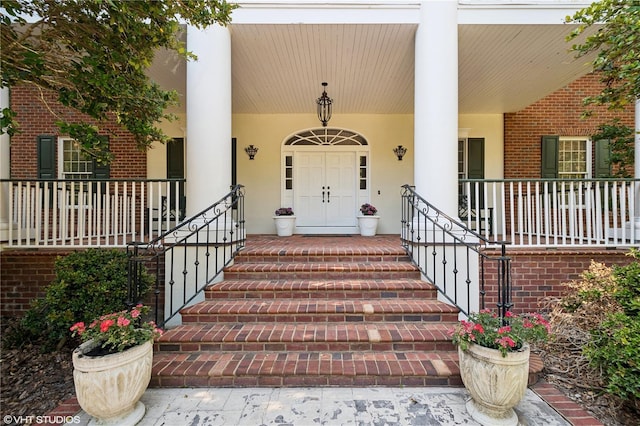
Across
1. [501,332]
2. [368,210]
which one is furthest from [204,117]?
[501,332]

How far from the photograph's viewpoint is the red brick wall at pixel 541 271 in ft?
13.8

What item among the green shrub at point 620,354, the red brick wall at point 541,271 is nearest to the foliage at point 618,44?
the red brick wall at point 541,271

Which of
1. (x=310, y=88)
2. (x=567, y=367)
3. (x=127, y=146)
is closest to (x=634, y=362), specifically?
(x=567, y=367)

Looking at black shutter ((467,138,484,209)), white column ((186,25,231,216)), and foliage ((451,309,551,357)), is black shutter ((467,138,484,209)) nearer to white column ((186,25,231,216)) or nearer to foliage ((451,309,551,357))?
foliage ((451,309,551,357))

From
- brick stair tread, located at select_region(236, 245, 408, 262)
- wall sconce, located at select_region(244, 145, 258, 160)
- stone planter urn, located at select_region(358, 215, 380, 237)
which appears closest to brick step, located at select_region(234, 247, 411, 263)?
brick stair tread, located at select_region(236, 245, 408, 262)

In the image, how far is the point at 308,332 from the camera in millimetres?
2959

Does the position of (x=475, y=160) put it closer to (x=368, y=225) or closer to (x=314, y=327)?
(x=368, y=225)

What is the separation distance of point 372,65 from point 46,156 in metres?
7.43

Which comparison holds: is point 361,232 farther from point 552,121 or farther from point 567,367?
point 552,121

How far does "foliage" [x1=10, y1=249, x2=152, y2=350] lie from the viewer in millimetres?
3406

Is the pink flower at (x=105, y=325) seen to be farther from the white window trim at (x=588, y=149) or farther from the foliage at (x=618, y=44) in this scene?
the white window trim at (x=588, y=149)

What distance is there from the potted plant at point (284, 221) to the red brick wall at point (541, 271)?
4.01m

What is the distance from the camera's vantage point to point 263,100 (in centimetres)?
649

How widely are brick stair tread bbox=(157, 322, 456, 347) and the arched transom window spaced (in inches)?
200
